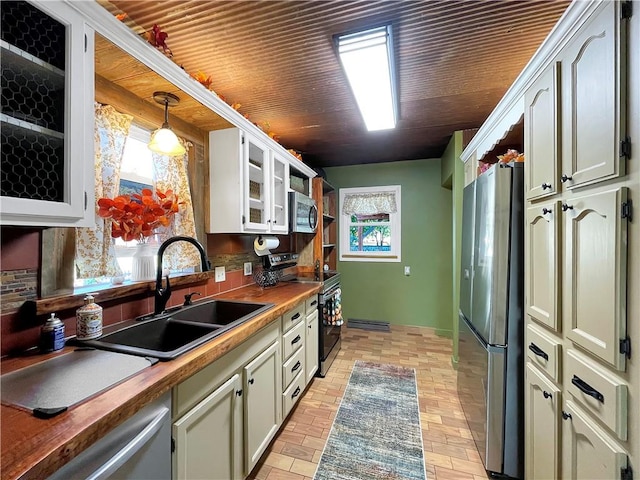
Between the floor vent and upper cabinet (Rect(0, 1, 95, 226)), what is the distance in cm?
360

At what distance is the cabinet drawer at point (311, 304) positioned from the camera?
2241 millimetres

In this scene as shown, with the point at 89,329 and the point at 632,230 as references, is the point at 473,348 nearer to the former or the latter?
the point at 632,230

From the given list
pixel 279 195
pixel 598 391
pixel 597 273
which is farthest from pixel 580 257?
pixel 279 195

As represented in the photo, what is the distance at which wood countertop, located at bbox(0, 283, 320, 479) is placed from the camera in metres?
0.53

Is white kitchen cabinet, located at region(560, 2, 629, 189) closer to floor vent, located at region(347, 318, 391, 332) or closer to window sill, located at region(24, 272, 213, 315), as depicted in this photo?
window sill, located at region(24, 272, 213, 315)

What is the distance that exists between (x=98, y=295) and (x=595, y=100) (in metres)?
2.11

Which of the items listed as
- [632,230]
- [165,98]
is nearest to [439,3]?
[632,230]

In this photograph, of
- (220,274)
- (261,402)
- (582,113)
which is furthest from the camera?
(220,274)

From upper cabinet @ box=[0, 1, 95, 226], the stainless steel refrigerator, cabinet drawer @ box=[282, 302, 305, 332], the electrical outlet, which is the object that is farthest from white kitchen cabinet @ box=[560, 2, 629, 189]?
the electrical outlet

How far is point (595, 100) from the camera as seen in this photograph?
2.94 ft

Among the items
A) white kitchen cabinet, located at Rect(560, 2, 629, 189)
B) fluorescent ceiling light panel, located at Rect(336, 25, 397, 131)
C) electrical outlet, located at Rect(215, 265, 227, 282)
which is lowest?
electrical outlet, located at Rect(215, 265, 227, 282)

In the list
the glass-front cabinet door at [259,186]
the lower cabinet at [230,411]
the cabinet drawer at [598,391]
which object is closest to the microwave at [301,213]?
the glass-front cabinet door at [259,186]

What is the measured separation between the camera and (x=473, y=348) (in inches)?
68.6

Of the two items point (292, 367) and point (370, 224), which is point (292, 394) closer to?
point (292, 367)
